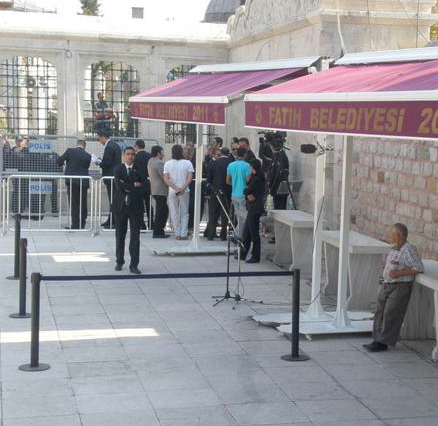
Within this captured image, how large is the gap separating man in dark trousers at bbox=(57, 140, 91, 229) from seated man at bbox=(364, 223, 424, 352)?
29.7ft

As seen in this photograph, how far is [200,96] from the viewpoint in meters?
11.2

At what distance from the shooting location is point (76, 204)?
1706cm

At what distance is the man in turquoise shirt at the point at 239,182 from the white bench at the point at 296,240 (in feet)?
2.78

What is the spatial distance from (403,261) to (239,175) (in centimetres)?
599

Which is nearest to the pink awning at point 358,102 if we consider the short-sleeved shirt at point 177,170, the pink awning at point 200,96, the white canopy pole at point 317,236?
the white canopy pole at point 317,236

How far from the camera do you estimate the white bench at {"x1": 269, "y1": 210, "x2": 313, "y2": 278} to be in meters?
13.0

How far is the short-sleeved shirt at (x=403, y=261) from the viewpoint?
8.84m

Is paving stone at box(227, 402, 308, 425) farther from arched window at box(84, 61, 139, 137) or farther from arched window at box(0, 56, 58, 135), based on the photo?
arched window at box(0, 56, 58, 135)

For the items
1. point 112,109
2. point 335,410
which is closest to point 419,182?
point 335,410

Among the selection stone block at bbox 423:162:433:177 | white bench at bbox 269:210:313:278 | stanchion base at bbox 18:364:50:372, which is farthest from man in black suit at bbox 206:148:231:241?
stanchion base at bbox 18:364:50:372

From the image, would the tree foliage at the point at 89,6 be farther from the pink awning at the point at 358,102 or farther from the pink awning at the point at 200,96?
the pink awning at the point at 358,102

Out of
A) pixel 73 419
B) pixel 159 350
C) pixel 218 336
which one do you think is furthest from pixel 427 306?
pixel 73 419

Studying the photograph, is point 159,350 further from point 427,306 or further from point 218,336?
point 427,306

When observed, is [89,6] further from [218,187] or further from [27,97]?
[218,187]
